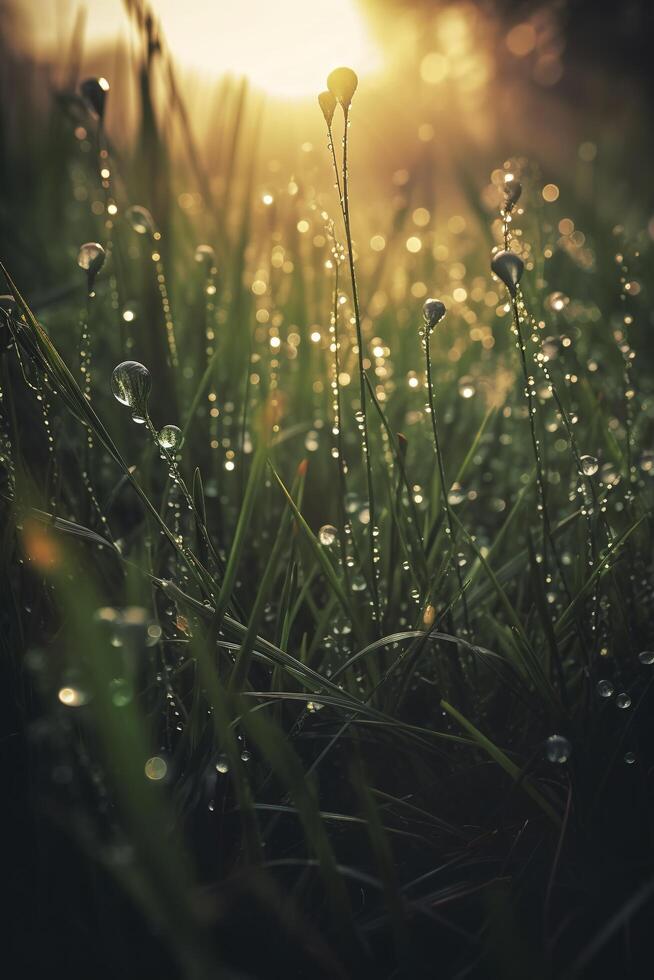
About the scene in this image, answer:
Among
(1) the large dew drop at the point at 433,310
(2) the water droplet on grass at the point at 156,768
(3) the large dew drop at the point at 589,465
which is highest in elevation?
(1) the large dew drop at the point at 433,310

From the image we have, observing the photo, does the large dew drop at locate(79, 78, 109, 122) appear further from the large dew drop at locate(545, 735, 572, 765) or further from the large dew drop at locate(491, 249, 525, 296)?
the large dew drop at locate(545, 735, 572, 765)

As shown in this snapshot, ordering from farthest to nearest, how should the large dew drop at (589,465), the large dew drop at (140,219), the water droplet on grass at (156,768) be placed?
the large dew drop at (140,219)
the large dew drop at (589,465)
the water droplet on grass at (156,768)

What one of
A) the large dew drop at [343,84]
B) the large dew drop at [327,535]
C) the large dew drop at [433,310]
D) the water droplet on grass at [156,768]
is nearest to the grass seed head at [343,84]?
the large dew drop at [343,84]

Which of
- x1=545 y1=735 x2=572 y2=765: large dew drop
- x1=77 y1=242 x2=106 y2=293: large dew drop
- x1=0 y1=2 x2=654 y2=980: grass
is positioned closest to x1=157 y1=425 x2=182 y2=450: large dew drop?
x1=0 y1=2 x2=654 y2=980: grass

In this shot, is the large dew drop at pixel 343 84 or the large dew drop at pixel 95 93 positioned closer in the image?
the large dew drop at pixel 343 84

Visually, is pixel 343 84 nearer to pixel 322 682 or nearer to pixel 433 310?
pixel 433 310

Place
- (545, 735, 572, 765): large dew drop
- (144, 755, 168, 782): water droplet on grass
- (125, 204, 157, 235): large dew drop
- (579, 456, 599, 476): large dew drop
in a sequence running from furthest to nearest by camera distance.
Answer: (125, 204, 157, 235): large dew drop → (579, 456, 599, 476): large dew drop → (545, 735, 572, 765): large dew drop → (144, 755, 168, 782): water droplet on grass

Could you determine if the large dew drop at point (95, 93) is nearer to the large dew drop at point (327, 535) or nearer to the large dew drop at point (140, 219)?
the large dew drop at point (140, 219)

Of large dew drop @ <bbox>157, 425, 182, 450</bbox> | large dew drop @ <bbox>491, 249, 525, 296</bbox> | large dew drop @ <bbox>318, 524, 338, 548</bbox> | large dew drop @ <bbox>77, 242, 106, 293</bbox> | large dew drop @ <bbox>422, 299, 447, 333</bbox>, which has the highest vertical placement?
large dew drop @ <bbox>77, 242, 106, 293</bbox>

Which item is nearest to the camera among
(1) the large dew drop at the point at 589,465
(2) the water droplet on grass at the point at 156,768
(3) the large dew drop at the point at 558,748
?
(2) the water droplet on grass at the point at 156,768
